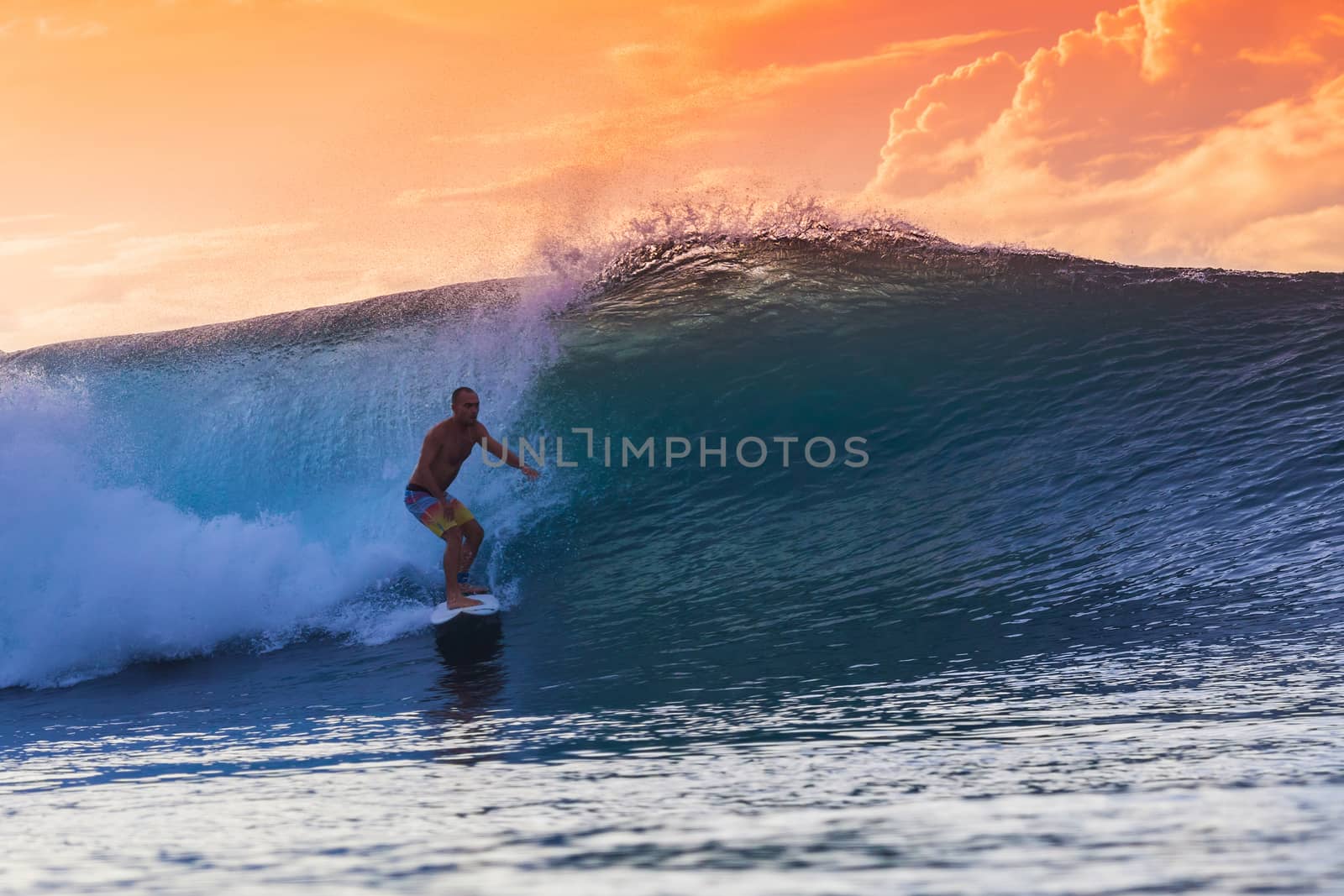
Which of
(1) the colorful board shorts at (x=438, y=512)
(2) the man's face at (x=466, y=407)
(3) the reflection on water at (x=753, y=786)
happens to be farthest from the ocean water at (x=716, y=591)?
(2) the man's face at (x=466, y=407)

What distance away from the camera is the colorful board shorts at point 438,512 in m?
7.34

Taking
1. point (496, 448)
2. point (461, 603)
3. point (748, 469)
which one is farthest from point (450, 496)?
point (748, 469)

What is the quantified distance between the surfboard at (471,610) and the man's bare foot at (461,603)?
0.5 inches

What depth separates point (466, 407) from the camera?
291 inches

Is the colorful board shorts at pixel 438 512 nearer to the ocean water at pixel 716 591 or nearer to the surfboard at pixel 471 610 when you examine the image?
the surfboard at pixel 471 610

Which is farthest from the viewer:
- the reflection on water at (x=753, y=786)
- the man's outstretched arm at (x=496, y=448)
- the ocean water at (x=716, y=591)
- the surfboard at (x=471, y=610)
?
the man's outstretched arm at (x=496, y=448)

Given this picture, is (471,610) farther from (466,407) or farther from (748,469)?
(748,469)

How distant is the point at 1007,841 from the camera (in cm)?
229

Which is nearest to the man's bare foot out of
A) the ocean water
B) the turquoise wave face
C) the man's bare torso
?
the ocean water

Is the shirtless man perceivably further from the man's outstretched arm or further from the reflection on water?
the reflection on water

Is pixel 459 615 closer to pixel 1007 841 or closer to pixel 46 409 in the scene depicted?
pixel 46 409

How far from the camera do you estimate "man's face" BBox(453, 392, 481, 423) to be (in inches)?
291

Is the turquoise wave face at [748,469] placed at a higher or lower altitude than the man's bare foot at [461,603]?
higher

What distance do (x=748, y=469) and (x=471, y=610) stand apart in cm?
322
